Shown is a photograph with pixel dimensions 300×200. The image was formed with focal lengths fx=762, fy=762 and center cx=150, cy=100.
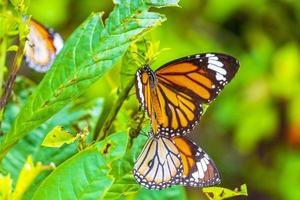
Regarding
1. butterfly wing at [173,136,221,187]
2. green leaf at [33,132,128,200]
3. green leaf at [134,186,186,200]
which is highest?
green leaf at [33,132,128,200]

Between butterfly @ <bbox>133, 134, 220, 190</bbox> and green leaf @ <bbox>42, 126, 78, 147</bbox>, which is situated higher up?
green leaf @ <bbox>42, 126, 78, 147</bbox>

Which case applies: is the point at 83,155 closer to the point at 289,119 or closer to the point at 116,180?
the point at 116,180

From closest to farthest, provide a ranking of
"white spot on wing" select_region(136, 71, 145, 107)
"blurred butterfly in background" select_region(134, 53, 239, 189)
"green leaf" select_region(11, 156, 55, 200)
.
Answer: "green leaf" select_region(11, 156, 55, 200), "white spot on wing" select_region(136, 71, 145, 107), "blurred butterfly in background" select_region(134, 53, 239, 189)

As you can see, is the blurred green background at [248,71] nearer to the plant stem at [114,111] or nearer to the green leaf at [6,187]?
the plant stem at [114,111]

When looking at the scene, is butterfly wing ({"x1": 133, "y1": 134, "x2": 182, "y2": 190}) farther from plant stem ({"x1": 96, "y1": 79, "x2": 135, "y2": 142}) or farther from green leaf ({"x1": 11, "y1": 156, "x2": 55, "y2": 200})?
green leaf ({"x1": 11, "y1": 156, "x2": 55, "y2": 200})

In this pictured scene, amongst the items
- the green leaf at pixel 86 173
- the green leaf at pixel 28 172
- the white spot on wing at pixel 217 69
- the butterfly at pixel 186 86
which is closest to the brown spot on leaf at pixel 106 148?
the green leaf at pixel 86 173

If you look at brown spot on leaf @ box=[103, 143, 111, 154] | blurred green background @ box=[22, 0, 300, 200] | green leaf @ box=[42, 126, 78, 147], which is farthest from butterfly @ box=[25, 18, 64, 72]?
blurred green background @ box=[22, 0, 300, 200]
